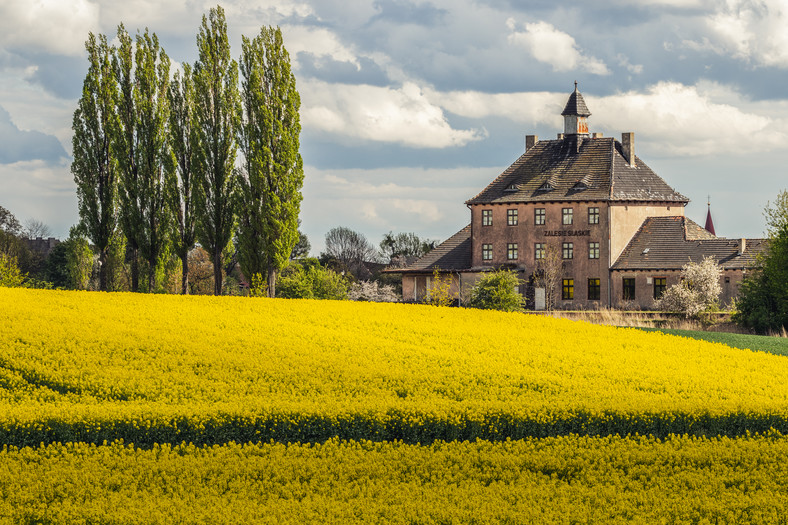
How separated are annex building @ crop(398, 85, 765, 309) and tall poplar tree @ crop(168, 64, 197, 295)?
18424 mm

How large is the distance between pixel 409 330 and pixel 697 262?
34.7 metres

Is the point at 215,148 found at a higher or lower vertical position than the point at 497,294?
higher

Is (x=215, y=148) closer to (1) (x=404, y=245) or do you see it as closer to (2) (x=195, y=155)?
(2) (x=195, y=155)

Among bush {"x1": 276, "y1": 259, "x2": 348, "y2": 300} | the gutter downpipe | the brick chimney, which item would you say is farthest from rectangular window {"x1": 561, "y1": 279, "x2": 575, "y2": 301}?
bush {"x1": 276, "y1": 259, "x2": 348, "y2": 300}

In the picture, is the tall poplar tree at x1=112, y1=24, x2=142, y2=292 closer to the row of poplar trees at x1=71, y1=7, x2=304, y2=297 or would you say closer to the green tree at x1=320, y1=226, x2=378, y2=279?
the row of poplar trees at x1=71, y1=7, x2=304, y2=297

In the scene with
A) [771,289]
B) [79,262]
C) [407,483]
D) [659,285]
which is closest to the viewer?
[407,483]

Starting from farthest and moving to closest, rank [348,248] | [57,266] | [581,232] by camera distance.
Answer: [348,248], [57,266], [581,232]

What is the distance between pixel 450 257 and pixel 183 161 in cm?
2412

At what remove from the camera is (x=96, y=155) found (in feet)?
137

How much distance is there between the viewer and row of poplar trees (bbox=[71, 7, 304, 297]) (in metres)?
38.6

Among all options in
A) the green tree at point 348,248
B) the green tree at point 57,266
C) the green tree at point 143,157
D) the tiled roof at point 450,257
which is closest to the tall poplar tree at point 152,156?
the green tree at point 143,157

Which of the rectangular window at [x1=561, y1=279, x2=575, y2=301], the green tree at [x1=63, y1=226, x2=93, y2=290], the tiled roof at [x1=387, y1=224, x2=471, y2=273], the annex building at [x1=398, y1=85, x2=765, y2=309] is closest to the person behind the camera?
the annex building at [x1=398, y1=85, x2=765, y2=309]

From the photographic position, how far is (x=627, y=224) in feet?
186

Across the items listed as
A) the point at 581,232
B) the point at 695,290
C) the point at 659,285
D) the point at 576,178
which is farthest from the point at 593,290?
the point at 695,290
